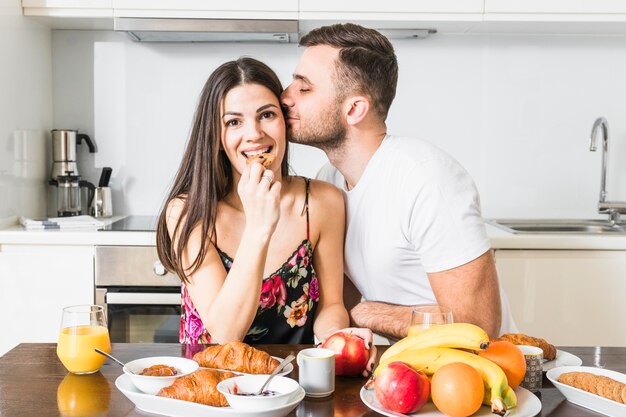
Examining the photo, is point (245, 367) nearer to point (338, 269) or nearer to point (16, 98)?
point (338, 269)

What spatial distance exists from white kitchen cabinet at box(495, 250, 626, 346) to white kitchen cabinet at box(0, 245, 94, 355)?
5.14 feet

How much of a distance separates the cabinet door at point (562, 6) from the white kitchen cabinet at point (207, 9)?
83 cm

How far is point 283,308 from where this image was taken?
5.69 ft

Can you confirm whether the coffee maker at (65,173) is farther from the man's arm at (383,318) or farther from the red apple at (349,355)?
the red apple at (349,355)

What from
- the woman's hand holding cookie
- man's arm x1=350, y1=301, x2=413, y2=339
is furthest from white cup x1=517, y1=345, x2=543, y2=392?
the woman's hand holding cookie

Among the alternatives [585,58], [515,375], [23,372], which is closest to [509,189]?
[585,58]

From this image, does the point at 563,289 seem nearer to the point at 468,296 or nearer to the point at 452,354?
the point at 468,296

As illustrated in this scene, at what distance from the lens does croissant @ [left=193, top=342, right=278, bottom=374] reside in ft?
4.02

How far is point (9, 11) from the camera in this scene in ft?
8.92

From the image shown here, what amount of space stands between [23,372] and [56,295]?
1.44m

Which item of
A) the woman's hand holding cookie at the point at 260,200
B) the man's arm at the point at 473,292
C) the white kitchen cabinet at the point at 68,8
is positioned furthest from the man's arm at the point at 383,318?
the white kitchen cabinet at the point at 68,8

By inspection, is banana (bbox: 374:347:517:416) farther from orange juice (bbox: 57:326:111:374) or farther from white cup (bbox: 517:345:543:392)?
orange juice (bbox: 57:326:111:374)

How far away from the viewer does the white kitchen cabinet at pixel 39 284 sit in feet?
8.58

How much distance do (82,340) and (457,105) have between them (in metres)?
2.35
